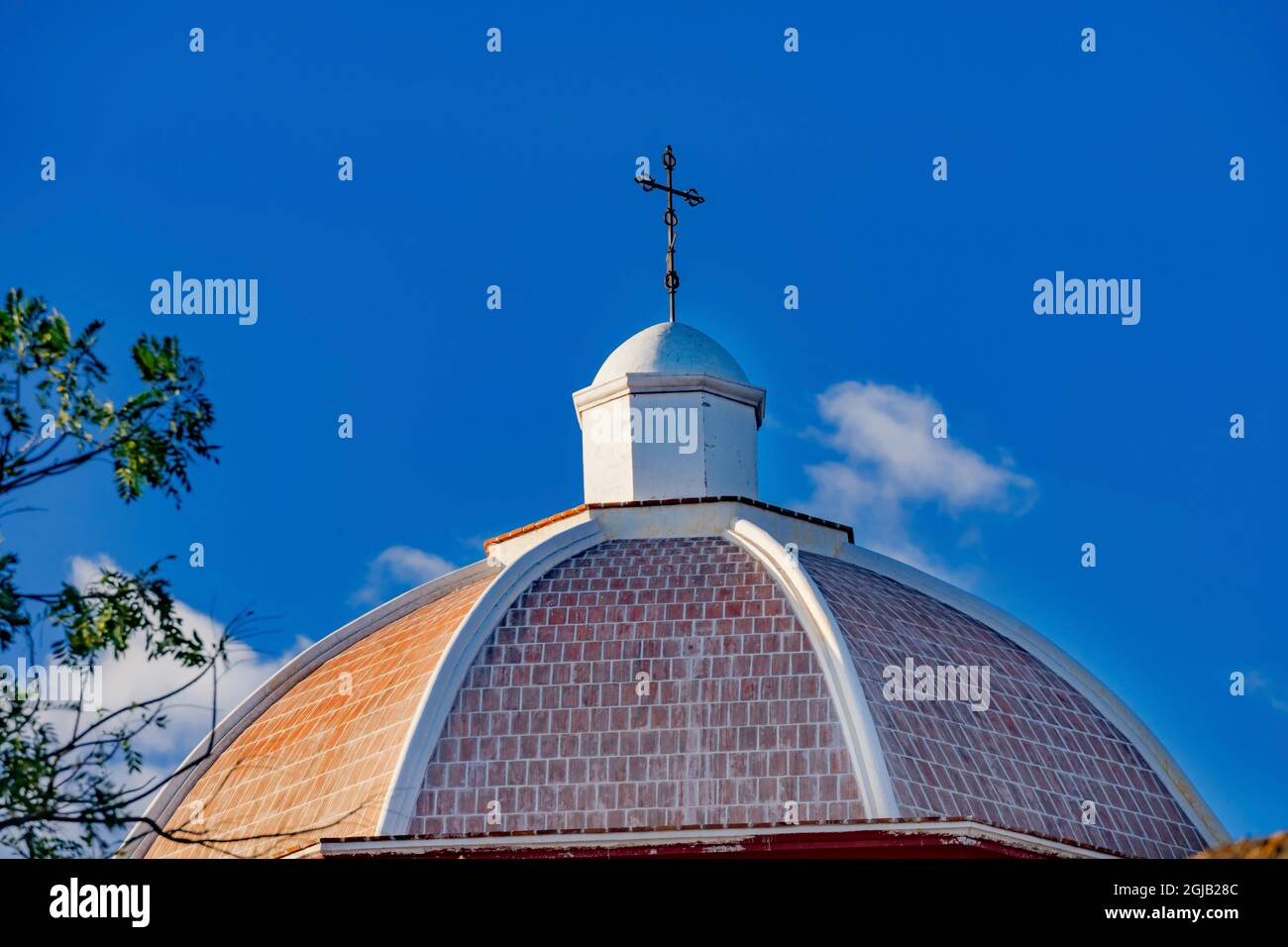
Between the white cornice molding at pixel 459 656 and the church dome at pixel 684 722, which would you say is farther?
the white cornice molding at pixel 459 656

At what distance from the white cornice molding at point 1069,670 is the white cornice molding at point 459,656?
10.2 feet

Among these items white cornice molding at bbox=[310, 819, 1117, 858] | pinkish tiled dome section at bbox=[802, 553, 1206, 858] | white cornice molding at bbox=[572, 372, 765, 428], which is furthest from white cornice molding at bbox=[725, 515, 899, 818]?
white cornice molding at bbox=[572, 372, 765, 428]

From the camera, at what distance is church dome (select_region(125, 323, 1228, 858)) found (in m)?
17.6

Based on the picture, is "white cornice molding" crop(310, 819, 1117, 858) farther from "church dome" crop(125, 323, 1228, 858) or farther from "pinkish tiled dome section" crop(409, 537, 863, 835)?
"pinkish tiled dome section" crop(409, 537, 863, 835)

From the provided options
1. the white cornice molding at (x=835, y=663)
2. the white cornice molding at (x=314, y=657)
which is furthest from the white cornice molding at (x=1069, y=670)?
the white cornice molding at (x=314, y=657)

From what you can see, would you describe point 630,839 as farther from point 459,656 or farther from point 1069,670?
point 1069,670

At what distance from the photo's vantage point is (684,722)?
18500mm

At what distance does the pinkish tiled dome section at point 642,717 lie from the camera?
17.8m

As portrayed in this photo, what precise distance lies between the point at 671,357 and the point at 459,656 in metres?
5.72

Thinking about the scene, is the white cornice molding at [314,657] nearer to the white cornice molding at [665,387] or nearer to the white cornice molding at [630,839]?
the white cornice molding at [665,387]

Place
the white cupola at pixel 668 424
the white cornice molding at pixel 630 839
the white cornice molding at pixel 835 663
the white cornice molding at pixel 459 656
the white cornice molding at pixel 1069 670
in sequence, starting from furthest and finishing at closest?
1. the white cupola at pixel 668 424
2. the white cornice molding at pixel 1069 670
3. the white cornice molding at pixel 459 656
4. the white cornice molding at pixel 835 663
5. the white cornice molding at pixel 630 839
